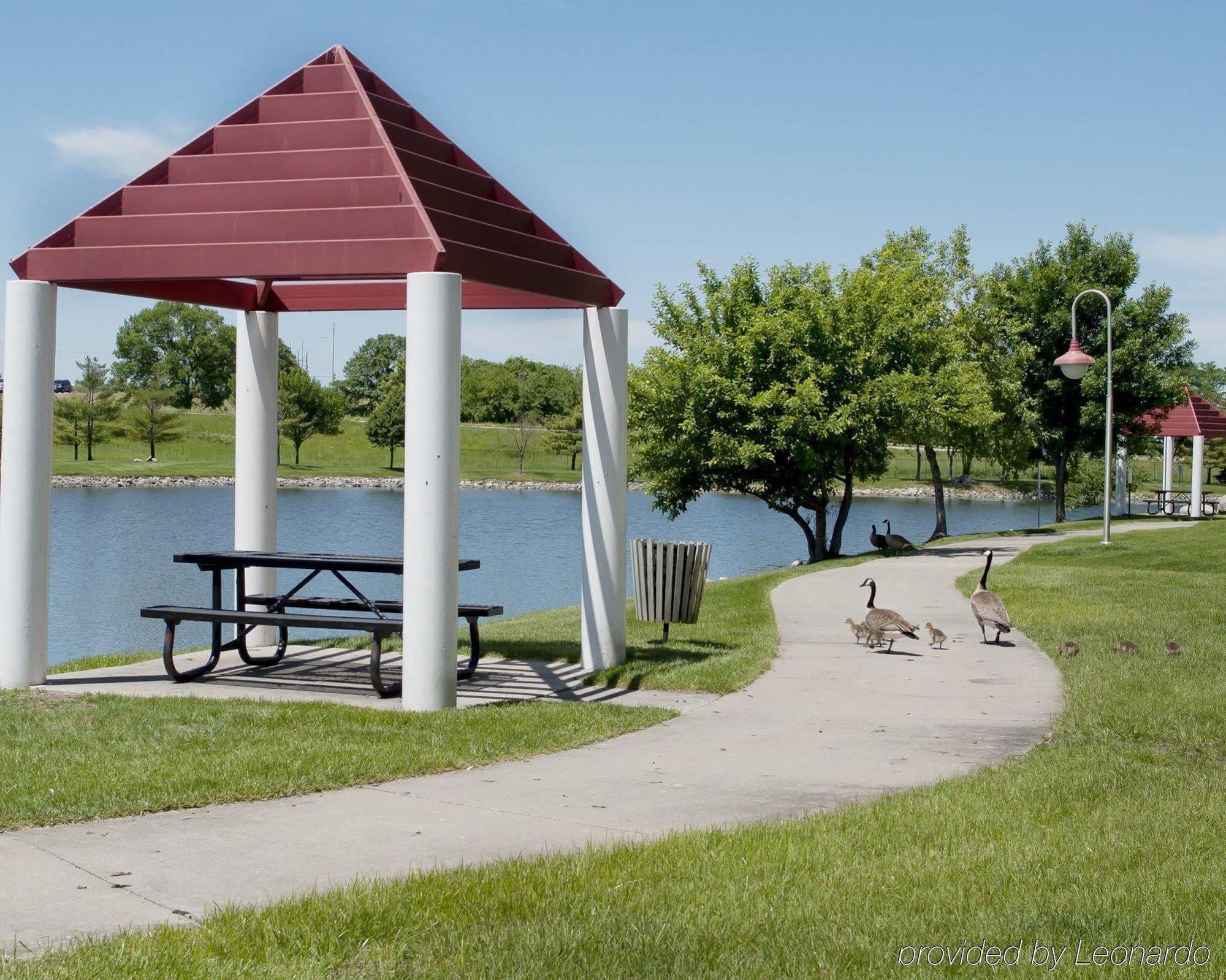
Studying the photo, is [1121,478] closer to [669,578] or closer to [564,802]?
[669,578]

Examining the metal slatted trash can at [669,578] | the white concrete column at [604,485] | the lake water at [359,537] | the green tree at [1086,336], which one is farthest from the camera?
the green tree at [1086,336]

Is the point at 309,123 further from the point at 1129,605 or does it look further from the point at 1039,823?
the point at 1129,605

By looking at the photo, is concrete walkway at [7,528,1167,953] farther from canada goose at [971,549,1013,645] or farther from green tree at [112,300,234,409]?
green tree at [112,300,234,409]

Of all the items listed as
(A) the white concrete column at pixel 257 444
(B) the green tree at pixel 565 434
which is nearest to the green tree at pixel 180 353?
(B) the green tree at pixel 565 434

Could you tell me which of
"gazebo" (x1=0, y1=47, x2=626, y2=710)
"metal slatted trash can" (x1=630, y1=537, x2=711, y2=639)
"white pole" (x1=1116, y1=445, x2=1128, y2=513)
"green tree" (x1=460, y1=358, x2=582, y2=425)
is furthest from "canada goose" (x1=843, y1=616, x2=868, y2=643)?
"green tree" (x1=460, y1=358, x2=582, y2=425)

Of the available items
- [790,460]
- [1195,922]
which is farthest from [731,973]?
[790,460]

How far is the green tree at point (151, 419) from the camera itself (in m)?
103

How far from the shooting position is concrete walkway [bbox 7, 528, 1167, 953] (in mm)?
5406

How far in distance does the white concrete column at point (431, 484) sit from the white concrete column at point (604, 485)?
92.4 inches

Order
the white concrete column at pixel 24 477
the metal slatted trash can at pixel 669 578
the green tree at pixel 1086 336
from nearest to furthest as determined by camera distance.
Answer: the white concrete column at pixel 24 477
the metal slatted trash can at pixel 669 578
the green tree at pixel 1086 336

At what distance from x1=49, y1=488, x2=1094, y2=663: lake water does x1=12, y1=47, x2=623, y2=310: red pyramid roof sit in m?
10.5

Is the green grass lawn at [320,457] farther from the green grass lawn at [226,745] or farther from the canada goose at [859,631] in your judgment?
the green grass lawn at [226,745]

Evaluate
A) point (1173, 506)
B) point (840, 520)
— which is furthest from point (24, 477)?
point (1173, 506)

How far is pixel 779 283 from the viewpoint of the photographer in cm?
3130
